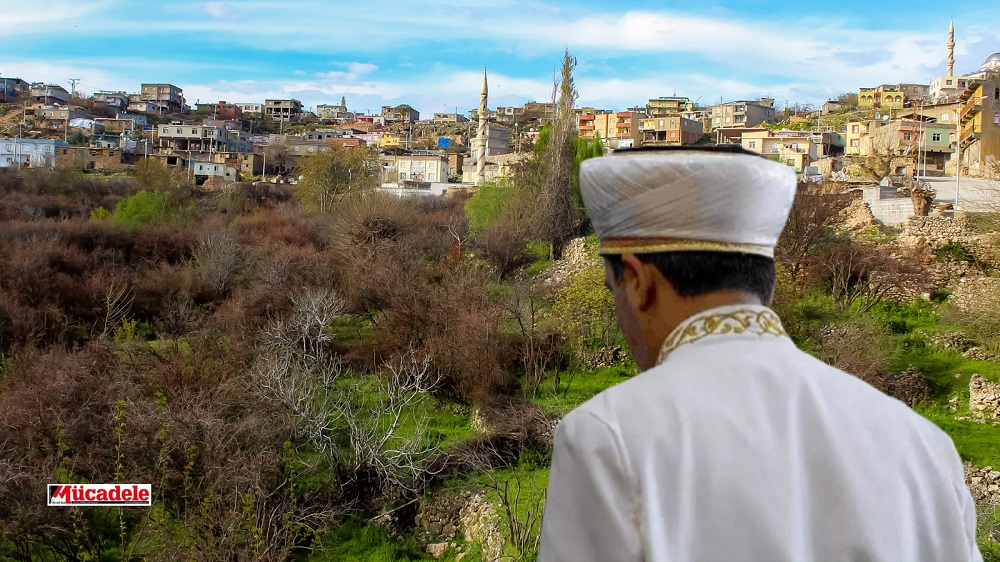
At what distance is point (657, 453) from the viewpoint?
3.30 feet

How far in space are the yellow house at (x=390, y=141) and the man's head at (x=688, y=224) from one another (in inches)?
2999

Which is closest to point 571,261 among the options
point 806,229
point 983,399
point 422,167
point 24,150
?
point 806,229

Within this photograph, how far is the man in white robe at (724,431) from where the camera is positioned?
100cm

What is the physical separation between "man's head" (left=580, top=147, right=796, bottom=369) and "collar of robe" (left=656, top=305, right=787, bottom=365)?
0.02 meters

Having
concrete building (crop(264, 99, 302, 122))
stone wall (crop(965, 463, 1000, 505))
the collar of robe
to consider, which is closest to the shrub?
stone wall (crop(965, 463, 1000, 505))

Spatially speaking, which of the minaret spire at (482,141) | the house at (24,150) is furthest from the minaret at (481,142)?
the house at (24,150)

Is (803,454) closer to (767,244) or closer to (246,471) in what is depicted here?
(767,244)

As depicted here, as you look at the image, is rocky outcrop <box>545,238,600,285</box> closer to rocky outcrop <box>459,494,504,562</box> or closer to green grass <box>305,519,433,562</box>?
rocky outcrop <box>459,494,504,562</box>

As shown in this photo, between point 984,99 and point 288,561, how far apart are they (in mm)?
33851

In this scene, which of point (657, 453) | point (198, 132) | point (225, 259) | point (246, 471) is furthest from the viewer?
point (198, 132)

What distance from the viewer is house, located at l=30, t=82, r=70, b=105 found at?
80.5 metres

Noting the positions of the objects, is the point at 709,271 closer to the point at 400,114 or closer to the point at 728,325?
the point at 728,325

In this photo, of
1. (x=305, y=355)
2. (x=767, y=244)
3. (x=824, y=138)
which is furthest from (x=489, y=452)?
(x=824, y=138)

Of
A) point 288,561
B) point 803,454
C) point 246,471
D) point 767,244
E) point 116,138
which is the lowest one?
point 288,561
